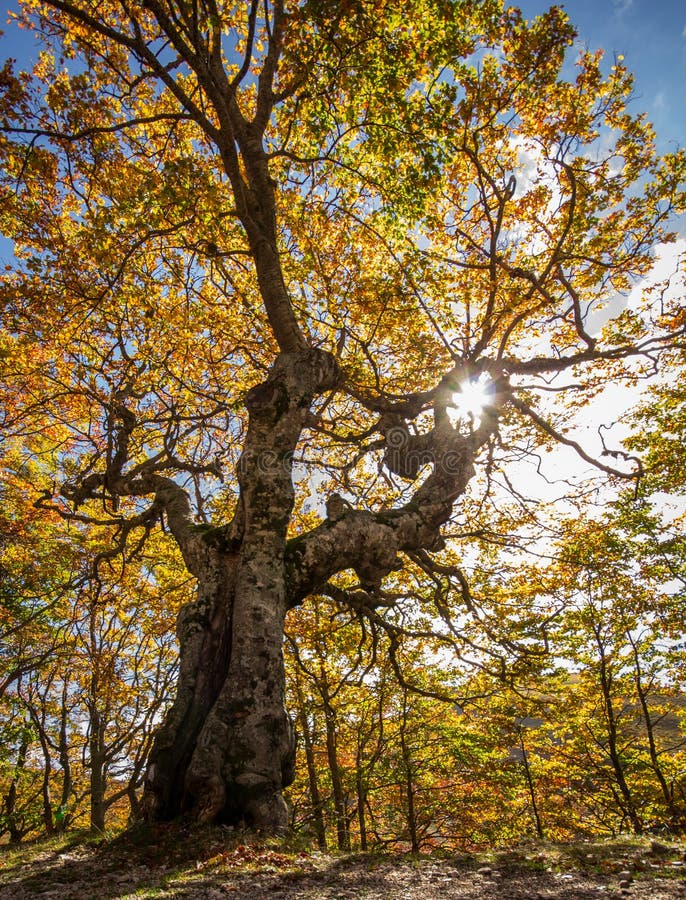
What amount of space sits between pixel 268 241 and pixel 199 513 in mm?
4621

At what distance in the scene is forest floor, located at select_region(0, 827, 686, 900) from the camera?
8.20 feet

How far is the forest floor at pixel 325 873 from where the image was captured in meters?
2.50

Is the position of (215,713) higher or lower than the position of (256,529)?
lower

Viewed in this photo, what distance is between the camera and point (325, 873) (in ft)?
9.73

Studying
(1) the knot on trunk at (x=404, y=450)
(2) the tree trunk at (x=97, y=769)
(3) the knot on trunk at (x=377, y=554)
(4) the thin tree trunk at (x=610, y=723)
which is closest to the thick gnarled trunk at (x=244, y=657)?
(3) the knot on trunk at (x=377, y=554)

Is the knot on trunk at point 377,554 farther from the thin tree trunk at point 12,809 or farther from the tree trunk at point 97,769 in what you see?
the thin tree trunk at point 12,809

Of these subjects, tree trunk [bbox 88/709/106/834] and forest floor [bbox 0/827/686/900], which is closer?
forest floor [bbox 0/827/686/900]

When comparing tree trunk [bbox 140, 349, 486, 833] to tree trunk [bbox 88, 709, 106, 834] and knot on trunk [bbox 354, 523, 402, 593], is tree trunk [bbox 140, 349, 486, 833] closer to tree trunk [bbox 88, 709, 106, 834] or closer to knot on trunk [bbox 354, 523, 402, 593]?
knot on trunk [bbox 354, 523, 402, 593]

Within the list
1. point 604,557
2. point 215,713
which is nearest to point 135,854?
point 215,713

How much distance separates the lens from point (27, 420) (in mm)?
11641

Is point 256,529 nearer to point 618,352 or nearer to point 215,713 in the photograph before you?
point 215,713

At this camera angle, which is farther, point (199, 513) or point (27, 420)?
point (27, 420)

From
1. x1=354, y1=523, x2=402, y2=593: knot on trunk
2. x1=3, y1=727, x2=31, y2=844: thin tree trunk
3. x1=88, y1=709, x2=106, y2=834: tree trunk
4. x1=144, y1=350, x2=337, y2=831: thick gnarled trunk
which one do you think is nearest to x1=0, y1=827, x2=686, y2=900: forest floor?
x1=144, y1=350, x2=337, y2=831: thick gnarled trunk

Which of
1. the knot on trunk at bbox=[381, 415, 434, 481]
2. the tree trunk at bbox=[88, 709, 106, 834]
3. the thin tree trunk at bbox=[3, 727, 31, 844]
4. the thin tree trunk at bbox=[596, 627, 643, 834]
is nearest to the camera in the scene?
the knot on trunk at bbox=[381, 415, 434, 481]
